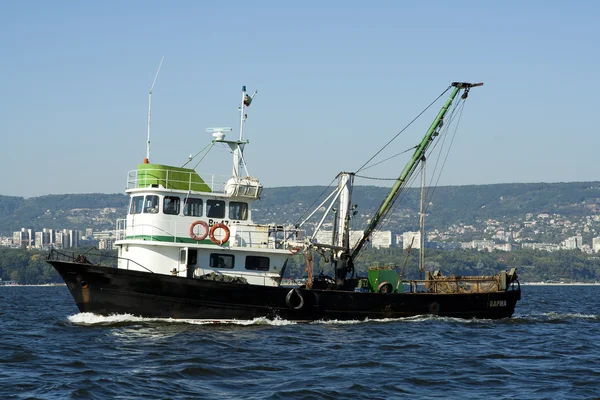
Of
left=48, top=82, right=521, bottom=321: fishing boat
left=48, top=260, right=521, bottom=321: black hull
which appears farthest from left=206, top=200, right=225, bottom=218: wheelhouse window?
left=48, top=260, right=521, bottom=321: black hull

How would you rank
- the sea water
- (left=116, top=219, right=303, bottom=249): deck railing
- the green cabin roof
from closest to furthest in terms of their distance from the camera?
1. the sea water
2. (left=116, top=219, right=303, bottom=249): deck railing
3. the green cabin roof

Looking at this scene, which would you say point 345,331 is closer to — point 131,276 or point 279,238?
point 279,238

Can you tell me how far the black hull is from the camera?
2681 centimetres

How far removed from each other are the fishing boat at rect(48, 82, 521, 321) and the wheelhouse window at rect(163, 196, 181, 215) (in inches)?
1.3

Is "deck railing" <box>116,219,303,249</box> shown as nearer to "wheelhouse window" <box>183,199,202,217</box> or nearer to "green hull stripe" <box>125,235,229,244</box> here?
"green hull stripe" <box>125,235,229,244</box>

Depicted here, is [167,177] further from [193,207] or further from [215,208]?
[215,208]

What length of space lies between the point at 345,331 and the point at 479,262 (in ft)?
421

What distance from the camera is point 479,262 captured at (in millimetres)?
151625

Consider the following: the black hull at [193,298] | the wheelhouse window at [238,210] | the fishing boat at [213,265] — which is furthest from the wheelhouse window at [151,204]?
the wheelhouse window at [238,210]

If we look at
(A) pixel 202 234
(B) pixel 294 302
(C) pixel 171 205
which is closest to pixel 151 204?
(C) pixel 171 205

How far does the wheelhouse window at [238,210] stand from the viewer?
29.1 metres

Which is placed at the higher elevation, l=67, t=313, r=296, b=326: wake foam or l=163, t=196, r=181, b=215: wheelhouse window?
l=163, t=196, r=181, b=215: wheelhouse window

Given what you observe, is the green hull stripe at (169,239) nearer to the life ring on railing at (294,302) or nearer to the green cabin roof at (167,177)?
the green cabin roof at (167,177)

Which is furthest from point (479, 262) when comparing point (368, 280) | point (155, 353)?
point (155, 353)
